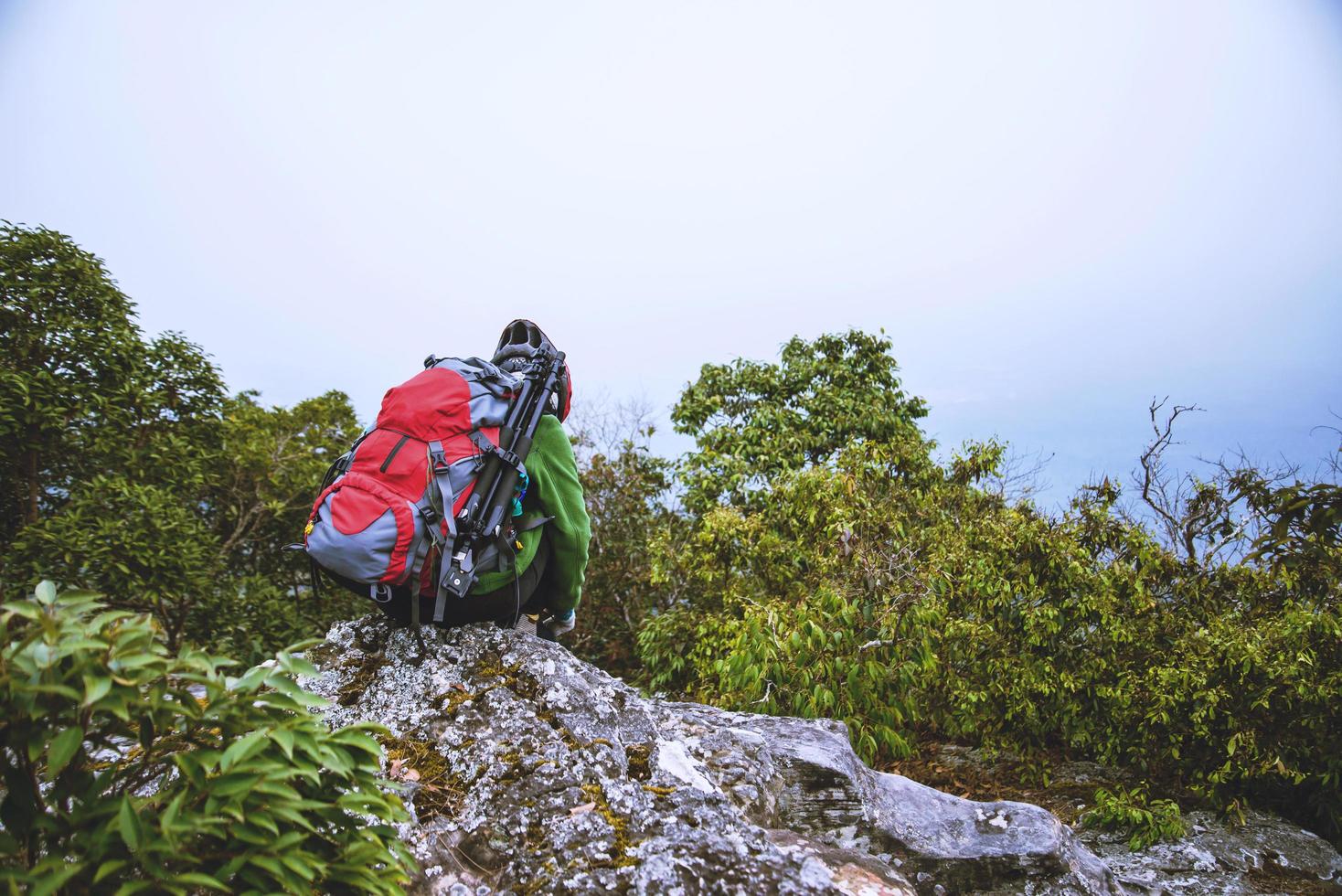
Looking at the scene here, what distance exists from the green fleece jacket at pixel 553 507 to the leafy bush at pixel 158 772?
1536 mm

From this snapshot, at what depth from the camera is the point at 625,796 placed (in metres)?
2.55

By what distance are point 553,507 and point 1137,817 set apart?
4.56 meters

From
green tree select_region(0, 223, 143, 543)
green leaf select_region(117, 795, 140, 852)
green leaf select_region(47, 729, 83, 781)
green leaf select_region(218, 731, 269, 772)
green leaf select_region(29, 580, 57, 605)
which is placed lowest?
green leaf select_region(117, 795, 140, 852)

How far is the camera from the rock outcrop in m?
2.26

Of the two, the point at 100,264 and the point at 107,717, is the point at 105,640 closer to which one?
the point at 107,717

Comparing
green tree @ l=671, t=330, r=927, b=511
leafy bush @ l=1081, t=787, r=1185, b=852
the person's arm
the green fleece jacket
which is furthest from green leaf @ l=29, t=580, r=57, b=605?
green tree @ l=671, t=330, r=927, b=511

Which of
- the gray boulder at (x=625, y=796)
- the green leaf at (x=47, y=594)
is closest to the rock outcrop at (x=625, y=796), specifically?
the gray boulder at (x=625, y=796)

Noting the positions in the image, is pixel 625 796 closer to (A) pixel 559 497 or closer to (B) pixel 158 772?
(A) pixel 559 497

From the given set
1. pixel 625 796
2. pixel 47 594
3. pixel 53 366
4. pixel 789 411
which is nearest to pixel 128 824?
pixel 47 594

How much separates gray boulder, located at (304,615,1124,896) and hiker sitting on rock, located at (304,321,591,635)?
0.95 ft

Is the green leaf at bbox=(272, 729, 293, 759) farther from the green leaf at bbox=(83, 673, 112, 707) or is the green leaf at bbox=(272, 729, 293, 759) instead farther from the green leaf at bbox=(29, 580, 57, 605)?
the green leaf at bbox=(29, 580, 57, 605)

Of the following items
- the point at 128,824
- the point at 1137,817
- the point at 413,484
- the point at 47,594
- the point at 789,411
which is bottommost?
the point at 128,824

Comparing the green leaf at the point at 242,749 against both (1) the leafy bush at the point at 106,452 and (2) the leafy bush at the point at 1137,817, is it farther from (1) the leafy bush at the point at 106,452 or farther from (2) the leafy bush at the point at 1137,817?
(2) the leafy bush at the point at 1137,817

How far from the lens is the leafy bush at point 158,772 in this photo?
1.36 metres
